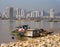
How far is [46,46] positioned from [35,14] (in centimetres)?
18088

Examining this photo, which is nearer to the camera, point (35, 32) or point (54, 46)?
point (54, 46)

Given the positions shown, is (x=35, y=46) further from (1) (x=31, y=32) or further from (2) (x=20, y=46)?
(1) (x=31, y=32)

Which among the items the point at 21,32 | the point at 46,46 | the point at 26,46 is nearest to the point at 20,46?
the point at 26,46

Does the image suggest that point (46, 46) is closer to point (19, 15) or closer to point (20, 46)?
point (20, 46)

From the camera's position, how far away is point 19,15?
179m

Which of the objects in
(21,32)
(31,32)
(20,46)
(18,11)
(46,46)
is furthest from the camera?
(18,11)

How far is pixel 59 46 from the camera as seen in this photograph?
6.54 m

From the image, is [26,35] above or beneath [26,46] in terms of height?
beneath

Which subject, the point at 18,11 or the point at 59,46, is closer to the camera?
the point at 59,46

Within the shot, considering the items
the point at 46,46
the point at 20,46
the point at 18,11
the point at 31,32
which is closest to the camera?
the point at 46,46

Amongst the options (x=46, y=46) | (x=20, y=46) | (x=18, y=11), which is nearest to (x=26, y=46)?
(x=20, y=46)

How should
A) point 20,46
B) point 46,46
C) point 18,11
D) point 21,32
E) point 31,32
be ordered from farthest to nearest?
point 18,11 < point 21,32 < point 31,32 < point 20,46 < point 46,46

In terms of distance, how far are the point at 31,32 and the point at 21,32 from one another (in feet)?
6.58

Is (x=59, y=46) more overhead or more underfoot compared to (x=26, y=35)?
more overhead
